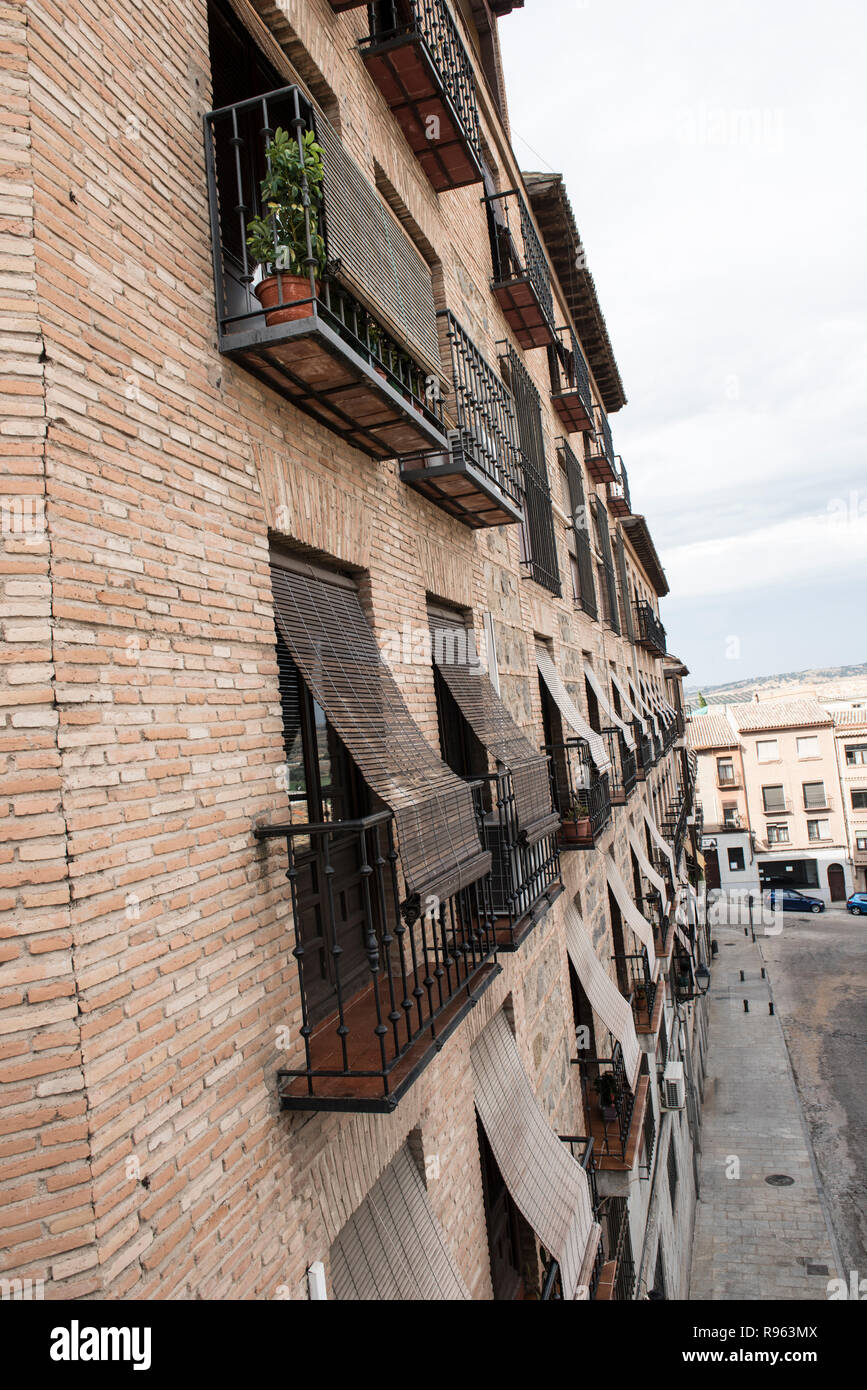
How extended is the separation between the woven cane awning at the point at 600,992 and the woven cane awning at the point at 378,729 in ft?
14.5

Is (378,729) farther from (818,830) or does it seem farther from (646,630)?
(818,830)

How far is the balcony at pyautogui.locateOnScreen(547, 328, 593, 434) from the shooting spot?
43.0 feet

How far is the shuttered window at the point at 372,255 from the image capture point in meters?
4.09

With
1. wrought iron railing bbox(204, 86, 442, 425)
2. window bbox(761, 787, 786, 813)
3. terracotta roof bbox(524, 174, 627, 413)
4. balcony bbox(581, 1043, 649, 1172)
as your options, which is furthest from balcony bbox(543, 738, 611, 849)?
window bbox(761, 787, 786, 813)

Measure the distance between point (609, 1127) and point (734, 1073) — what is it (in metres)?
15.7

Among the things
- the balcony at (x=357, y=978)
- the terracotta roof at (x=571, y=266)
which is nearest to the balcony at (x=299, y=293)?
the balcony at (x=357, y=978)

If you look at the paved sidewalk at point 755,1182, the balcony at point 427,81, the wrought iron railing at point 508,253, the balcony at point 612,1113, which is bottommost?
the paved sidewalk at point 755,1182

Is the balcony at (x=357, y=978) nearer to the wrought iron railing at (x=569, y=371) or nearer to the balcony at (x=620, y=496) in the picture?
the wrought iron railing at (x=569, y=371)

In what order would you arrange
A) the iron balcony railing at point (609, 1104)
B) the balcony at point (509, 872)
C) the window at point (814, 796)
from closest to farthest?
the balcony at point (509, 872), the iron balcony railing at point (609, 1104), the window at point (814, 796)

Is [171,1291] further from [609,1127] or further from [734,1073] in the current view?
[734,1073]

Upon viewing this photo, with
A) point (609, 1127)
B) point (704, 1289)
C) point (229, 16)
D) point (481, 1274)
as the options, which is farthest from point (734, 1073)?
point (229, 16)

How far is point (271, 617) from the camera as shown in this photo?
3.63 m

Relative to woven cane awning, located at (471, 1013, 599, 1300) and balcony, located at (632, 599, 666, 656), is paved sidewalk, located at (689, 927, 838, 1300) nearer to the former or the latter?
woven cane awning, located at (471, 1013, 599, 1300)

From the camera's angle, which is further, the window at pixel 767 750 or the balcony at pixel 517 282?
the window at pixel 767 750
